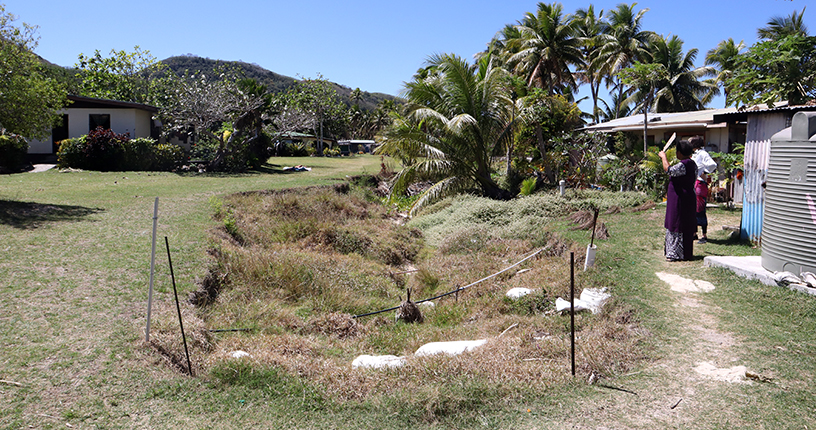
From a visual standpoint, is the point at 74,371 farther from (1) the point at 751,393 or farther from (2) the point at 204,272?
(1) the point at 751,393

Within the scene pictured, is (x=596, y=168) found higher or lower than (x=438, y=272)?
higher

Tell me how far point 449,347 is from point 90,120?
2784 cm

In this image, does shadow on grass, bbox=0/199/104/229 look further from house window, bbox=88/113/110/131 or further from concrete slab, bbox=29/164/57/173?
house window, bbox=88/113/110/131

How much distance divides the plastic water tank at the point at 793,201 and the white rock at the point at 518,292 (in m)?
3.00

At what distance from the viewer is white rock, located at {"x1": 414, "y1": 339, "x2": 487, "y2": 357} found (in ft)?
18.7

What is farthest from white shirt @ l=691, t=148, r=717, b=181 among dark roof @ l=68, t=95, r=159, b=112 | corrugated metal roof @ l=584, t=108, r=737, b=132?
dark roof @ l=68, t=95, r=159, b=112

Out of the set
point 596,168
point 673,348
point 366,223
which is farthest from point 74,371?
point 596,168

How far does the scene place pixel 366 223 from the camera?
50.1ft

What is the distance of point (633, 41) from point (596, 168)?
25262mm

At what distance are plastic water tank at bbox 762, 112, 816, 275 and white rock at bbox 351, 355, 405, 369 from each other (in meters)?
4.86

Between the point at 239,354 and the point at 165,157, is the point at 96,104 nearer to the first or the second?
the point at 165,157

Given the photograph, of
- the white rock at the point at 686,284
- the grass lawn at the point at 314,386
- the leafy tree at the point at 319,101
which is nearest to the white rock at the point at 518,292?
the grass lawn at the point at 314,386

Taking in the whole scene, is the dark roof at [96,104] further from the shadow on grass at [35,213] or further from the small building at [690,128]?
the small building at [690,128]

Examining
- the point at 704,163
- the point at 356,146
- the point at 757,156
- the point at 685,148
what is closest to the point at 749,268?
the point at 685,148
